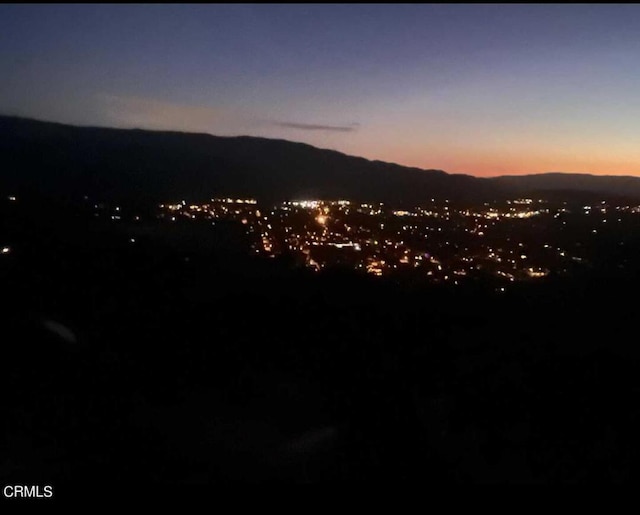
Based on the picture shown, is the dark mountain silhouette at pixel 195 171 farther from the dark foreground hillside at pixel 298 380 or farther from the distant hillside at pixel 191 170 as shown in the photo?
the dark foreground hillside at pixel 298 380

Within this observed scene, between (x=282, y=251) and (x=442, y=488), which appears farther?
(x=282, y=251)

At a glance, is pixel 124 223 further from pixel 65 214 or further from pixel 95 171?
pixel 95 171

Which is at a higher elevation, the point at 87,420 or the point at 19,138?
the point at 19,138

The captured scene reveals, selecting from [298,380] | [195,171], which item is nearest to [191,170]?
[195,171]

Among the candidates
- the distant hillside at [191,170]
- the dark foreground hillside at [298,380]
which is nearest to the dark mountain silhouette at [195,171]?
the distant hillside at [191,170]

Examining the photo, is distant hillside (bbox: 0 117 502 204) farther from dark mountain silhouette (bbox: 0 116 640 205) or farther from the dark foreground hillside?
the dark foreground hillside

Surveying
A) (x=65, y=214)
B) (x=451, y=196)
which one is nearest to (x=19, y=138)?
(x=65, y=214)
